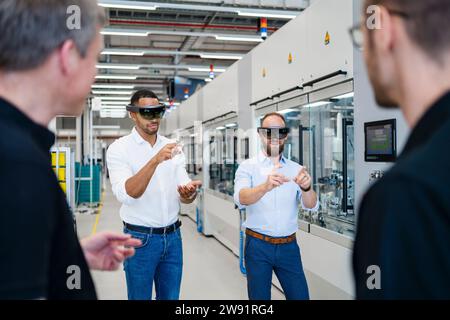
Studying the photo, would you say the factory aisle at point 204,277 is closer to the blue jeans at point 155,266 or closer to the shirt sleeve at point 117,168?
the blue jeans at point 155,266

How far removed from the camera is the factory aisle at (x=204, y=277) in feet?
13.7

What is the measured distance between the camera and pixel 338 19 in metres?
3.01

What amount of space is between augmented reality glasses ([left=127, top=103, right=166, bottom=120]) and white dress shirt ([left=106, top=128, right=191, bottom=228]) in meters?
0.17

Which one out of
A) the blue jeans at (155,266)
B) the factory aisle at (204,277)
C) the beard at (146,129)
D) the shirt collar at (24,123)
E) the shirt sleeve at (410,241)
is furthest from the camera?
the factory aisle at (204,277)

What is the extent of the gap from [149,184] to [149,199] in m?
0.09

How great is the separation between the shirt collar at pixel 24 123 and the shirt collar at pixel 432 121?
749mm

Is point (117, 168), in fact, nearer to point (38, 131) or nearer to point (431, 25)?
point (38, 131)


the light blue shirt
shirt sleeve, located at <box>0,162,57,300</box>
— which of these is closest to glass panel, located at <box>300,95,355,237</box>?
the light blue shirt

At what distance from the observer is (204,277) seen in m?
4.77

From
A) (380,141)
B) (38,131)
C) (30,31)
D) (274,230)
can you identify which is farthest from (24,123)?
(380,141)

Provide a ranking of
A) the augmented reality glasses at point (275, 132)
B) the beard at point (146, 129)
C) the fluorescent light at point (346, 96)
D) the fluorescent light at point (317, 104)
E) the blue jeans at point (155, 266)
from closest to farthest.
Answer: the blue jeans at point (155, 266)
the beard at point (146, 129)
the augmented reality glasses at point (275, 132)
the fluorescent light at point (346, 96)
the fluorescent light at point (317, 104)

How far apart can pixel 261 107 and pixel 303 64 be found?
43.2 inches

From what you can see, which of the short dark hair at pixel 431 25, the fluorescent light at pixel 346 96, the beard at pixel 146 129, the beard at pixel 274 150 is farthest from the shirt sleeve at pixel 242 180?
the short dark hair at pixel 431 25
